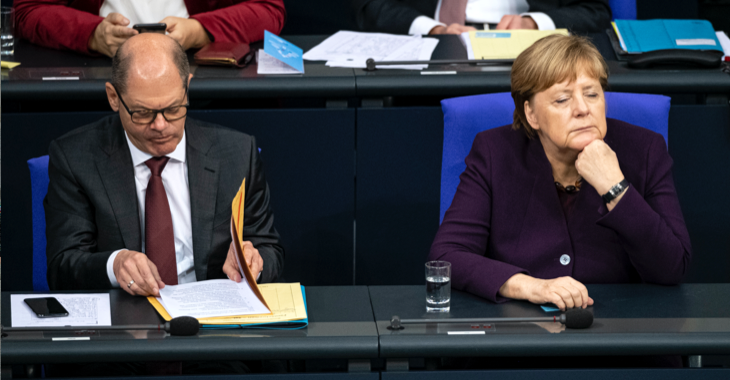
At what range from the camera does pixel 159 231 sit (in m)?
1.94

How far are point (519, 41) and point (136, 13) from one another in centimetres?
133

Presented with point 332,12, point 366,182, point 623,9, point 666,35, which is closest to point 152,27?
point 366,182

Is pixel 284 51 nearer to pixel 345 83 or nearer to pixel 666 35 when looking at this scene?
pixel 345 83

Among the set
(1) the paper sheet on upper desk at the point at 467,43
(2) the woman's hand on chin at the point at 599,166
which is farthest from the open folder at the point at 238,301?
(1) the paper sheet on upper desk at the point at 467,43

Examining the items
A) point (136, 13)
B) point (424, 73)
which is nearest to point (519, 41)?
point (424, 73)

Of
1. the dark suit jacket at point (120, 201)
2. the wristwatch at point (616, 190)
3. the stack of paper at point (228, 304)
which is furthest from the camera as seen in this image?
the dark suit jacket at point (120, 201)

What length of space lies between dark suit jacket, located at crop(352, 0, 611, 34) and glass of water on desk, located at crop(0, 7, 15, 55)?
127 cm

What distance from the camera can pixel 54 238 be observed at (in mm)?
1907

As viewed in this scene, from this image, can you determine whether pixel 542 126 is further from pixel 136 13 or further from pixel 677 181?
pixel 136 13

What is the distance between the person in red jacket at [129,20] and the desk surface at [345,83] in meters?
0.17

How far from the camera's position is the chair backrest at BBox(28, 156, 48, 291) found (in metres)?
1.99

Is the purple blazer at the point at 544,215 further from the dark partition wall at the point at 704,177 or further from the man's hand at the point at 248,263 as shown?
the dark partition wall at the point at 704,177

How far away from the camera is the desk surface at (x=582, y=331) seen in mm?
1460

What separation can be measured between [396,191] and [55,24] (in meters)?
1.26
